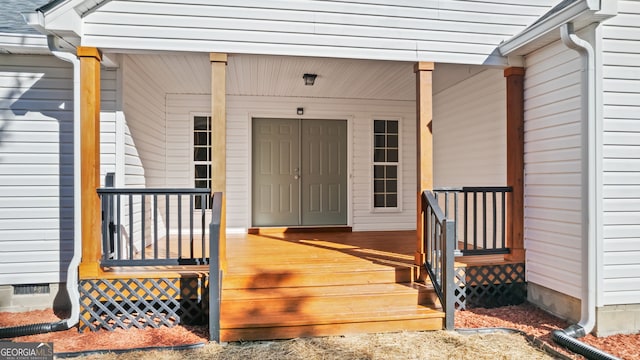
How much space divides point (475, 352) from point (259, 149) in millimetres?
4466

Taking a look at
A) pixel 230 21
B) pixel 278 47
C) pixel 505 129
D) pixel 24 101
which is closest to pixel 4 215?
pixel 24 101

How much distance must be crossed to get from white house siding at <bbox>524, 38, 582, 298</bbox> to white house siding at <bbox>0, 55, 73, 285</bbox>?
15.8 ft

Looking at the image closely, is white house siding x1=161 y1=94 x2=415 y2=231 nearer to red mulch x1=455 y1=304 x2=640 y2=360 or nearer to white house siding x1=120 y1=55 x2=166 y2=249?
white house siding x1=120 y1=55 x2=166 y2=249

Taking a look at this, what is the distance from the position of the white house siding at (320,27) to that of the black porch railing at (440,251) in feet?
5.20

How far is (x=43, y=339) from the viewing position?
134 inches

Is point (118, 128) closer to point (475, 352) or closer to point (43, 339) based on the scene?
point (43, 339)

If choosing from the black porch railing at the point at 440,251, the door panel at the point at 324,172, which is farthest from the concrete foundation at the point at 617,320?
the door panel at the point at 324,172

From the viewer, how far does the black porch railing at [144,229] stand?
362 cm

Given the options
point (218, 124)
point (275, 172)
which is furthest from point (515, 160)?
point (275, 172)

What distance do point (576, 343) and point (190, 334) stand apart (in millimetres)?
3193

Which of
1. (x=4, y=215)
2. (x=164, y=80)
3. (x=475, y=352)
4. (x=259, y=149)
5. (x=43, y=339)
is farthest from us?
(x=259, y=149)

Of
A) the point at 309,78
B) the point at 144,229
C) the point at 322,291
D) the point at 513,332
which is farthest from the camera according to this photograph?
the point at 309,78

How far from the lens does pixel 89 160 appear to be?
356cm

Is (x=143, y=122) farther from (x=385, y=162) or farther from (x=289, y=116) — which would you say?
(x=385, y=162)
